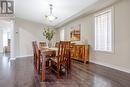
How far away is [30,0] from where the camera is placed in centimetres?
554

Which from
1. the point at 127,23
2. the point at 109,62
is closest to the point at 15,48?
the point at 109,62

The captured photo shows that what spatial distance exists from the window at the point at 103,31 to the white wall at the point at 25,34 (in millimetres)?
5298

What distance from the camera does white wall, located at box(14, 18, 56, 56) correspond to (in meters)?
8.72

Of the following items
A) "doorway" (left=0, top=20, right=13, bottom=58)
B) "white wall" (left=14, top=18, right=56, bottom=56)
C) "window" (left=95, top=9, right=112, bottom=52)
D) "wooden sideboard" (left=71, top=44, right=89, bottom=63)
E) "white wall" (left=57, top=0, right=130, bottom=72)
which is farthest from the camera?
"doorway" (left=0, top=20, right=13, bottom=58)

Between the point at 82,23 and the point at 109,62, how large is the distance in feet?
9.39

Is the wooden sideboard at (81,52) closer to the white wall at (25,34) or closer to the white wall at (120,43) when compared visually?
A: the white wall at (120,43)

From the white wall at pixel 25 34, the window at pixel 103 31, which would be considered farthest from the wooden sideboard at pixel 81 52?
the white wall at pixel 25 34

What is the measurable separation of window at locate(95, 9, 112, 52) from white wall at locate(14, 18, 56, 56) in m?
5.30

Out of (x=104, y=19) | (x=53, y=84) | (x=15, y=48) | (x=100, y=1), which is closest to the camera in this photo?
(x=53, y=84)

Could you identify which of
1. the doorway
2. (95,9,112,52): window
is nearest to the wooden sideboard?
(95,9,112,52): window

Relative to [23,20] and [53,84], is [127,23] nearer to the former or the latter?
[53,84]

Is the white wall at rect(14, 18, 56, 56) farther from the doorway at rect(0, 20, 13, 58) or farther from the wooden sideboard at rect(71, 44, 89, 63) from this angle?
the wooden sideboard at rect(71, 44, 89, 63)

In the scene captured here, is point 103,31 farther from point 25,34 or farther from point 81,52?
point 25,34

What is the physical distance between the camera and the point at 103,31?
18.3 feet
